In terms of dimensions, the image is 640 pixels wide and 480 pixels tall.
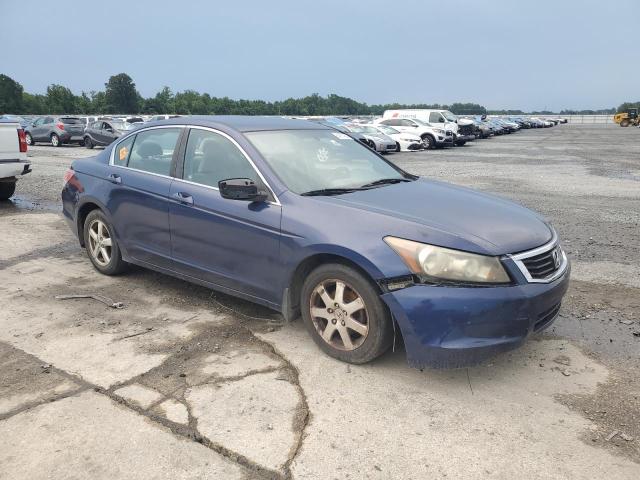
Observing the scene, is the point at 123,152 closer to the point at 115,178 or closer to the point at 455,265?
the point at 115,178

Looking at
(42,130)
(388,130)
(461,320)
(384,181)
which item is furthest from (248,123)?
(42,130)

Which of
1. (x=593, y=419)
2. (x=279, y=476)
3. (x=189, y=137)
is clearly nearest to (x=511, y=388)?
(x=593, y=419)

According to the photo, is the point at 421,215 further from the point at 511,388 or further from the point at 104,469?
the point at 104,469

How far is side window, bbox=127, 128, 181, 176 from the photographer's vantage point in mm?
4789

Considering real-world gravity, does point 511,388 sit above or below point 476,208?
below

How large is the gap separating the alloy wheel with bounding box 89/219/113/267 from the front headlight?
10.9ft

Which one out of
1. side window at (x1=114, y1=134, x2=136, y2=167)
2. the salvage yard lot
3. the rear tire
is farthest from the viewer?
the rear tire

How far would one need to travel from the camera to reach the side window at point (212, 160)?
423 centimetres

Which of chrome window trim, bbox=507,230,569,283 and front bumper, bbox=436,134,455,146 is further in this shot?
front bumper, bbox=436,134,455,146

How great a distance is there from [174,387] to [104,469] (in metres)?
0.79

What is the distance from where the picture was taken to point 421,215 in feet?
11.7

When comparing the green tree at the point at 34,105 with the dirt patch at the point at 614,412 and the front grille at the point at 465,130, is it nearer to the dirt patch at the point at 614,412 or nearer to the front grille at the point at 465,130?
the front grille at the point at 465,130

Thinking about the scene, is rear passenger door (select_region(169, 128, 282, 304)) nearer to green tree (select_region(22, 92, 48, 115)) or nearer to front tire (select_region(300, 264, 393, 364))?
front tire (select_region(300, 264, 393, 364))

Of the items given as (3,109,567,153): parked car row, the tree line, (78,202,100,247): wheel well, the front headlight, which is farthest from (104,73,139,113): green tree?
the front headlight
